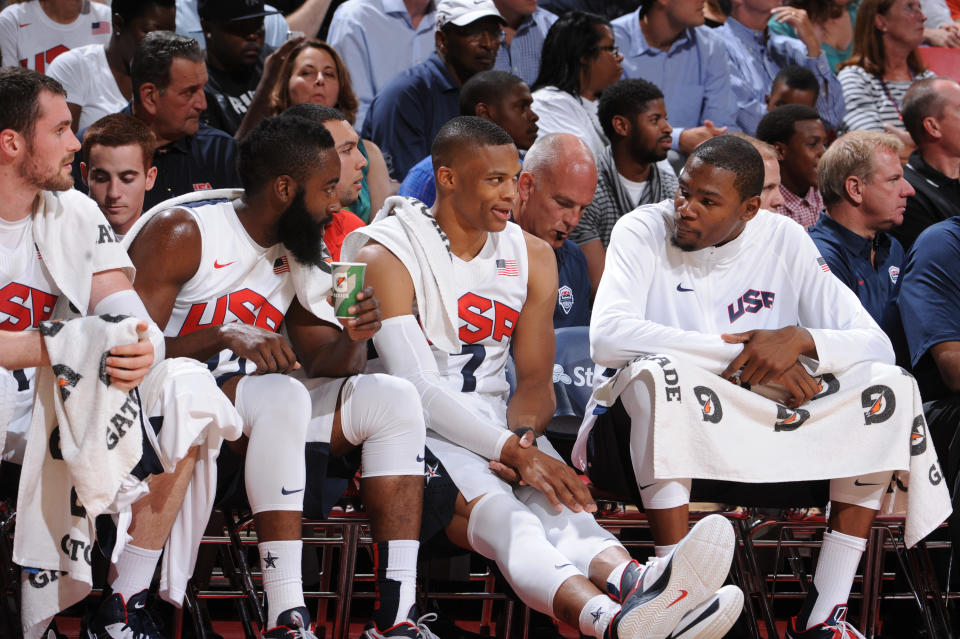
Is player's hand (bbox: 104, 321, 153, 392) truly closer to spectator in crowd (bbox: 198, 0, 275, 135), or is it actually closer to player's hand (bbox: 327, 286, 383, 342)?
player's hand (bbox: 327, 286, 383, 342)

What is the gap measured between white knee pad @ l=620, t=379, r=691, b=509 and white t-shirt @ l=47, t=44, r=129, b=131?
291 cm

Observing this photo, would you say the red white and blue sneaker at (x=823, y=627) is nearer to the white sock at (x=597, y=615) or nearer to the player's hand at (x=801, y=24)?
the white sock at (x=597, y=615)

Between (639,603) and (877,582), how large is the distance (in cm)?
122

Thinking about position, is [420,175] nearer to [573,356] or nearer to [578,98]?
[573,356]

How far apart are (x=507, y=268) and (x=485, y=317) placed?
19 centimetres

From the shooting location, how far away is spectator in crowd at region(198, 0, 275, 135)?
5285 mm

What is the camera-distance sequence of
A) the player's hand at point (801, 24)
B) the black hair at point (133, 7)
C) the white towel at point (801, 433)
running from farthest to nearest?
the player's hand at point (801, 24) → the black hair at point (133, 7) → the white towel at point (801, 433)

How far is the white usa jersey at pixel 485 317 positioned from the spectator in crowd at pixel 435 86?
169 centimetres

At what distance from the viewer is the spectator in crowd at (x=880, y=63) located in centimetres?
671

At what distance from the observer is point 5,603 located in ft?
10.0

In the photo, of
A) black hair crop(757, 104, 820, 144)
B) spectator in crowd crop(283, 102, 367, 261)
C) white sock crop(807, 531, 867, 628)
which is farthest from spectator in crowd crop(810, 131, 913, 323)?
spectator in crowd crop(283, 102, 367, 261)

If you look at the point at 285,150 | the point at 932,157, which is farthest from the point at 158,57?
the point at 932,157

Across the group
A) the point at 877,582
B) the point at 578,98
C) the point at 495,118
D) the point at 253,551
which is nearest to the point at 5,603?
the point at 253,551

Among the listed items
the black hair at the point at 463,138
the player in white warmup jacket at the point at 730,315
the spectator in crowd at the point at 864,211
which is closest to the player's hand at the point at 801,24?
the spectator in crowd at the point at 864,211
